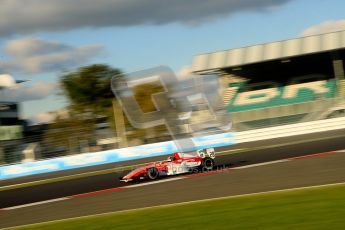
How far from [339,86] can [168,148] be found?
9.01 meters

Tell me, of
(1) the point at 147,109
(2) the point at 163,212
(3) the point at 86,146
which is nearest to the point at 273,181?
(2) the point at 163,212

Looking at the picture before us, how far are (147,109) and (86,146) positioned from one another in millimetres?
4602

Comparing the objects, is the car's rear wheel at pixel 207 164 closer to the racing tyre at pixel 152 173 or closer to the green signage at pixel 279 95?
the racing tyre at pixel 152 173

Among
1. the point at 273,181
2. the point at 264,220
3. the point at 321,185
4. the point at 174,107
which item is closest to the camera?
the point at 264,220

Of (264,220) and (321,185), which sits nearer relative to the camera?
(264,220)

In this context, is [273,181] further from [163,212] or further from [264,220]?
[264,220]

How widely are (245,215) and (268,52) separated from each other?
72.1 feet

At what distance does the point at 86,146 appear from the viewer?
24047mm

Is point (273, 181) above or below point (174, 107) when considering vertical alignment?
below

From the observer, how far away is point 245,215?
6.80 meters

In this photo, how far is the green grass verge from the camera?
6.08 m

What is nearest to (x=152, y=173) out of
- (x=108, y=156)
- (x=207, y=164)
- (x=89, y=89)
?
(x=207, y=164)

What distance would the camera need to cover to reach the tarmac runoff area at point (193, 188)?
9.27m

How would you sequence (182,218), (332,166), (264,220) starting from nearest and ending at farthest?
1. (264,220)
2. (182,218)
3. (332,166)
